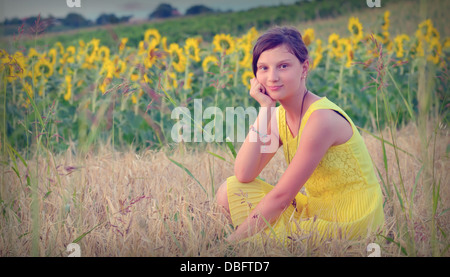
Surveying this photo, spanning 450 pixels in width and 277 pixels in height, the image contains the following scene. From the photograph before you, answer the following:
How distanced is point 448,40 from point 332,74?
0.88m

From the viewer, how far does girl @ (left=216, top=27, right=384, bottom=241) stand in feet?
4.39

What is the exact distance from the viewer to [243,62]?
3.29 m

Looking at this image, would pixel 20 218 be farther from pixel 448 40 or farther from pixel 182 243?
pixel 448 40

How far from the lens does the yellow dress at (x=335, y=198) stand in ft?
4.56

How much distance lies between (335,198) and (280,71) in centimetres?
47

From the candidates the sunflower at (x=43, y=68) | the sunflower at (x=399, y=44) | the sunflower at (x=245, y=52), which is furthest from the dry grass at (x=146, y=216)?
the sunflower at (x=399, y=44)

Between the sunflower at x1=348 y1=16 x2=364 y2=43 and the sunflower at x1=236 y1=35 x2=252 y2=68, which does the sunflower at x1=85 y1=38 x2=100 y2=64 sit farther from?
the sunflower at x1=348 y1=16 x2=364 y2=43

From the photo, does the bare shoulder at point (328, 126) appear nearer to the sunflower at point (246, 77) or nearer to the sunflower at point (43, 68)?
the sunflower at point (246, 77)

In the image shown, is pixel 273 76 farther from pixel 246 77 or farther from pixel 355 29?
pixel 355 29

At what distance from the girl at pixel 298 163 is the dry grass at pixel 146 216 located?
0.07m

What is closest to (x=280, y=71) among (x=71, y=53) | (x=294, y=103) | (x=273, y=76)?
(x=273, y=76)

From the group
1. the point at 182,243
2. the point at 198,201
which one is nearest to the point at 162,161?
the point at 198,201

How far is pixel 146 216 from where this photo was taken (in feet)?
5.01

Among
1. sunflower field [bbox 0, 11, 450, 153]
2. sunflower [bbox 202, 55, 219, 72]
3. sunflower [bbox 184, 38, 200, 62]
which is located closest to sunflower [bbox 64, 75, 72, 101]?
sunflower field [bbox 0, 11, 450, 153]
